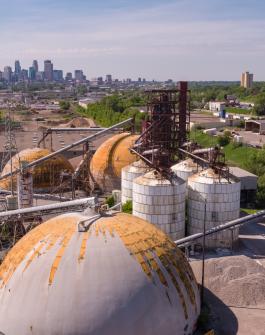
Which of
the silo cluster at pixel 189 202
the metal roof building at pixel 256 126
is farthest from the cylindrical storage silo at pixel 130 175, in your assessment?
the metal roof building at pixel 256 126

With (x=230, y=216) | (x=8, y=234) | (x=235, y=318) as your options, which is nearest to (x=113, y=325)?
(x=235, y=318)

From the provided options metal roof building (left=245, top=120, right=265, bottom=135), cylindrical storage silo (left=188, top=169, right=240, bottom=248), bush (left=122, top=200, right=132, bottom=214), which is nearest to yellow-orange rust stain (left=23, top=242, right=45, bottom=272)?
cylindrical storage silo (left=188, top=169, right=240, bottom=248)

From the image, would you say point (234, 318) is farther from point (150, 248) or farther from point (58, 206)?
point (58, 206)

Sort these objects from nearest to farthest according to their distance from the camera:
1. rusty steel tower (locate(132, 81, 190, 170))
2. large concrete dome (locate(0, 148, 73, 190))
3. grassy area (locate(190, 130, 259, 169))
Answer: rusty steel tower (locate(132, 81, 190, 170)) < large concrete dome (locate(0, 148, 73, 190)) < grassy area (locate(190, 130, 259, 169))

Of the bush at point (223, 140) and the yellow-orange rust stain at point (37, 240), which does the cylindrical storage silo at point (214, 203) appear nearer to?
the yellow-orange rust stain at point (37, 240)

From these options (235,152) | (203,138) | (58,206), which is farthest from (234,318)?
(203,138)

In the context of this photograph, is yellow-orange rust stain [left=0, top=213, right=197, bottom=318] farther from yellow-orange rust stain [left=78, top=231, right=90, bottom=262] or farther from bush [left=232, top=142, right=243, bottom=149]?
bush [left=232, top=142, right=243, bottom=149]
